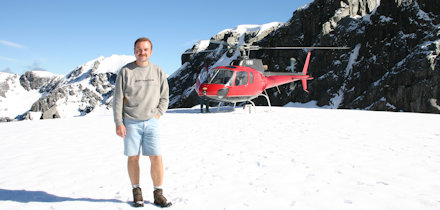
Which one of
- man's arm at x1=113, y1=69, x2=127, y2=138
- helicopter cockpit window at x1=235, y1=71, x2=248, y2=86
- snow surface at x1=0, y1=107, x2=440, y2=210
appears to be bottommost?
snow surface at x1=0, y1=107, x2=440, y2=210

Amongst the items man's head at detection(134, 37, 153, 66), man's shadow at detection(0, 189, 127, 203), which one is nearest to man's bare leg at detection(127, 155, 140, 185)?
man's shadow at detection(0, 189, 127, 203)

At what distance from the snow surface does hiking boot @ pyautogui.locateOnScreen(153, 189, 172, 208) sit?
0.13m

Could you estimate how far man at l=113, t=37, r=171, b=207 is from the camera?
10.6ft

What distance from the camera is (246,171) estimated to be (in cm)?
467

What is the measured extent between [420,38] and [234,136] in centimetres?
5321

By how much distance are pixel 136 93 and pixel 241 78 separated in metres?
10.8

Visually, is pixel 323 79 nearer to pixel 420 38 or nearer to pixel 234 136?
pixel 420 38

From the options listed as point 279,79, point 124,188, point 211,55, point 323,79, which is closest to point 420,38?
point 323,79

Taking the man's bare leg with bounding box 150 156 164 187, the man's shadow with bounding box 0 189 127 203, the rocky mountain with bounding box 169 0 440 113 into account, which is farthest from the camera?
the rocky mountain with bounding box 169 0 440 113

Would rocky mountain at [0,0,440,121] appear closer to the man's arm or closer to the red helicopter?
the red helicopter

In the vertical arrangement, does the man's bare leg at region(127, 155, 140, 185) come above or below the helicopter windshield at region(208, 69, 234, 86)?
below

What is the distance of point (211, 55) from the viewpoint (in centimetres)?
10850

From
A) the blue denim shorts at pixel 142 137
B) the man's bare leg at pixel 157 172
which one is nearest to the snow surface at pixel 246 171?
the man's bare leg at pixel 157 172

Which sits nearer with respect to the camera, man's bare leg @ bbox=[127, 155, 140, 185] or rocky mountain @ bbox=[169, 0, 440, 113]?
man's bare leg @ bbox=[127, 155, 140, 185]
